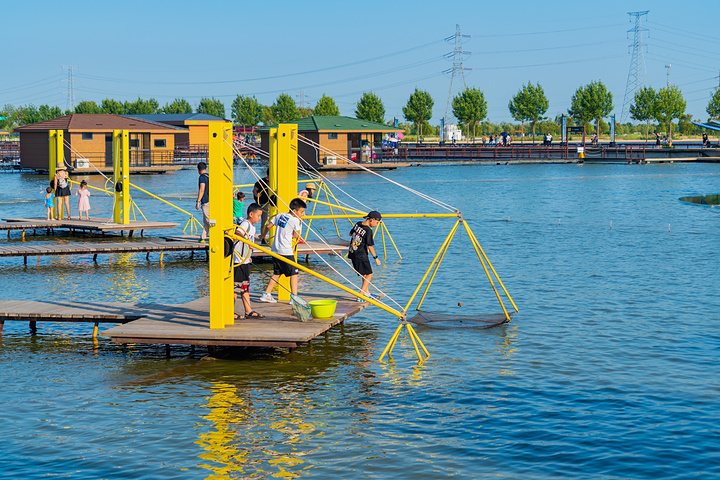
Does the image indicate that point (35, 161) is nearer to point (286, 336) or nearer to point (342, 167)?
point (342, 167)

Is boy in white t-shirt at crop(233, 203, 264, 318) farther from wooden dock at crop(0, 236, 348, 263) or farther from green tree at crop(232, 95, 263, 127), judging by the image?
green tree at crop(232, 95, 263, 127)

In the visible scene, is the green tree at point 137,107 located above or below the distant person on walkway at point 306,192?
above

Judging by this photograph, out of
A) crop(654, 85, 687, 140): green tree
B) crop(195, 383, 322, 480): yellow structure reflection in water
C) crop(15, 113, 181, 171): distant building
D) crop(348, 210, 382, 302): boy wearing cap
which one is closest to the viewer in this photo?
crop(195, 383, 322, 480): yellow structure reflection in water

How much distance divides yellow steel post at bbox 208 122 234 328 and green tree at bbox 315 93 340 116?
143 metres

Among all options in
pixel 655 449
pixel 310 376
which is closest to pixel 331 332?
pixel 310 376

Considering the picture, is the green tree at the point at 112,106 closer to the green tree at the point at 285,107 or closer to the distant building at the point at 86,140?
the green tree at the point at 285,107

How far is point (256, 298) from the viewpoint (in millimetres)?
16969

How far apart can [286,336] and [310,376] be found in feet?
2.83

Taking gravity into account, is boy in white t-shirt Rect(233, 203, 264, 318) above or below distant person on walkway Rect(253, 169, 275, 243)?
below

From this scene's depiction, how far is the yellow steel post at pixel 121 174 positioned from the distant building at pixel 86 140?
45.3 metres

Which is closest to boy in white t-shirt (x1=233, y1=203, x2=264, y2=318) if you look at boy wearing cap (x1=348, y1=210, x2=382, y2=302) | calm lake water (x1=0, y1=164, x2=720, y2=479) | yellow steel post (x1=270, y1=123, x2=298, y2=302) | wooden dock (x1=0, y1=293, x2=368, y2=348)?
wooden dock (x1=0, y1=293, x2=368, y2=348)

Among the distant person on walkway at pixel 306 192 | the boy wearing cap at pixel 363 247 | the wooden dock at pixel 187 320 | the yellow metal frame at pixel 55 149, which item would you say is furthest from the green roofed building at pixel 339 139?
the wooden dock at pixel 187 320

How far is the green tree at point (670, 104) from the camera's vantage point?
139m

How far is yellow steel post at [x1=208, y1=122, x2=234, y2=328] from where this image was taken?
1341 centimetres
